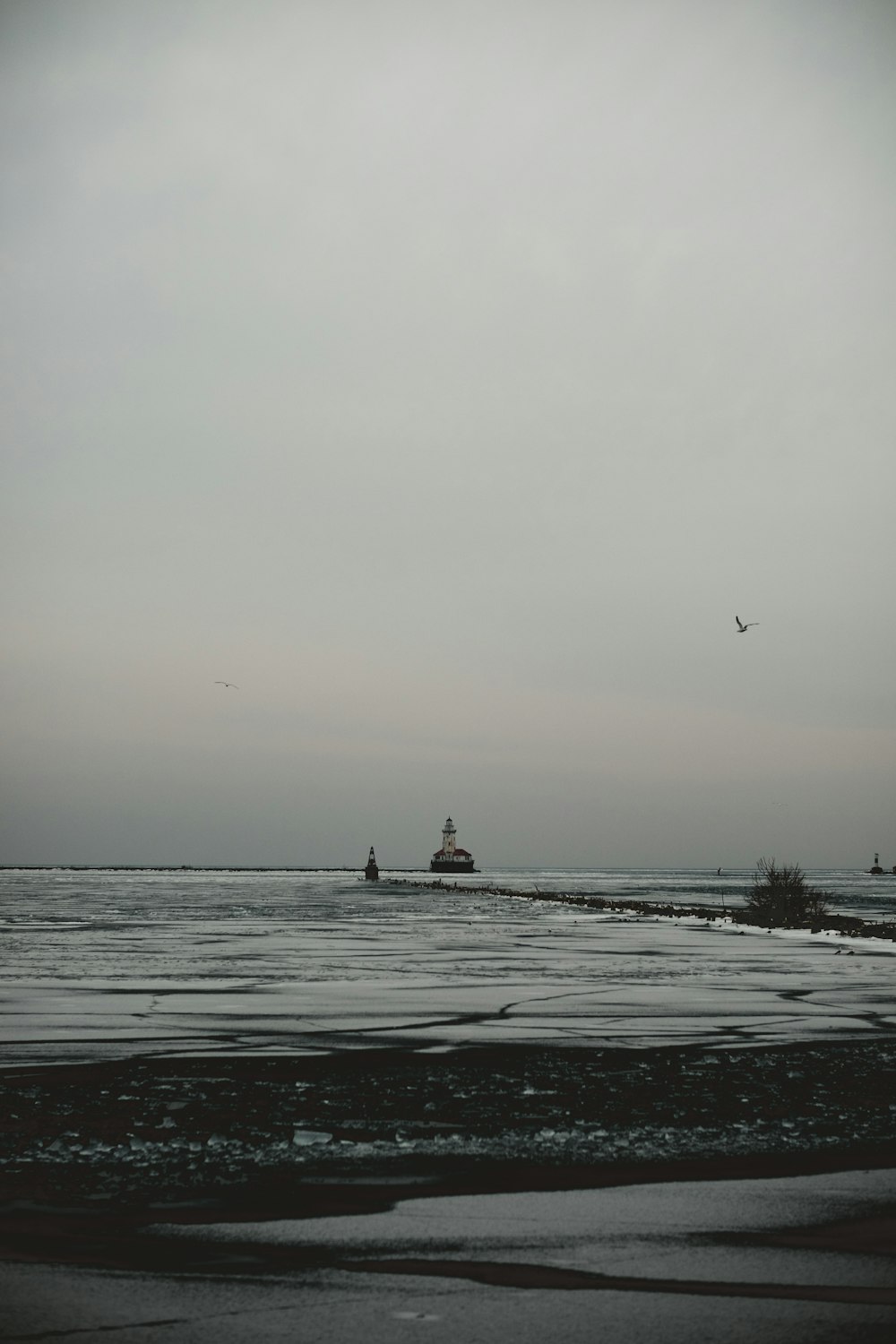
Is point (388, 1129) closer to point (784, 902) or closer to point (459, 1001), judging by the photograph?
point (459, 1001)

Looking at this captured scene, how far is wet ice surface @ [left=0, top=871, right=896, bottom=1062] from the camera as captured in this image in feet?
36.7

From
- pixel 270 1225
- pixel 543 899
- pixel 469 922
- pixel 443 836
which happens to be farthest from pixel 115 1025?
pixel 443 836

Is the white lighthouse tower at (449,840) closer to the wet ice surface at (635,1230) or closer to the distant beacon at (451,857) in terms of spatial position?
the distant beacon at (451,857)

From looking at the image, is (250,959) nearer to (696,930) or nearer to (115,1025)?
(115,1025)

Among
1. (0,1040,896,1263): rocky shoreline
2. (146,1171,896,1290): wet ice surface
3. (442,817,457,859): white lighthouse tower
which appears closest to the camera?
(146,1171,896,1290): wet ice surface

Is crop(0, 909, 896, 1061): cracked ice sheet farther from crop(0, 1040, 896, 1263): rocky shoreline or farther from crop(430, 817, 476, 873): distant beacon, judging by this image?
crop(430, 817, 476, 873): distant beacon

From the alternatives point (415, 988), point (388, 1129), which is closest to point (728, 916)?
point (415, 988)

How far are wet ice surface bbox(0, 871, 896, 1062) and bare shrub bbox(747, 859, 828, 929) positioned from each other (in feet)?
17.1

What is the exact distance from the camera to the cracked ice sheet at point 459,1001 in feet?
36.6

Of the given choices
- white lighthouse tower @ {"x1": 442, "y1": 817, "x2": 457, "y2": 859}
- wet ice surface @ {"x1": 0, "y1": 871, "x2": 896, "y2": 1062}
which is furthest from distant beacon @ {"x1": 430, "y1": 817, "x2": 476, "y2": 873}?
wet ice surface @ {"x1": 0, "y1": 871, "x2": 896, "y2": 1062}

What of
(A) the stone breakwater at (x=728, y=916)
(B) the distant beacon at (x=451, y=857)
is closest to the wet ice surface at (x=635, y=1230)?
(A) the stone breakwater at (x=728, y=916)

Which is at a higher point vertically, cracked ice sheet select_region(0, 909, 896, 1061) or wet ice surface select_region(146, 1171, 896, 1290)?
wet ice surface select_region(146, 1171, 896, 1290)

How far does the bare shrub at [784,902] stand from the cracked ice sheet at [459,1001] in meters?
12.7

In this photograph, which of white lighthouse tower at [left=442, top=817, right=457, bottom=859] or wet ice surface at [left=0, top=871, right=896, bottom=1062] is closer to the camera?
wet ice surface at [left=0, top=871, right=896, bottom=1062]
